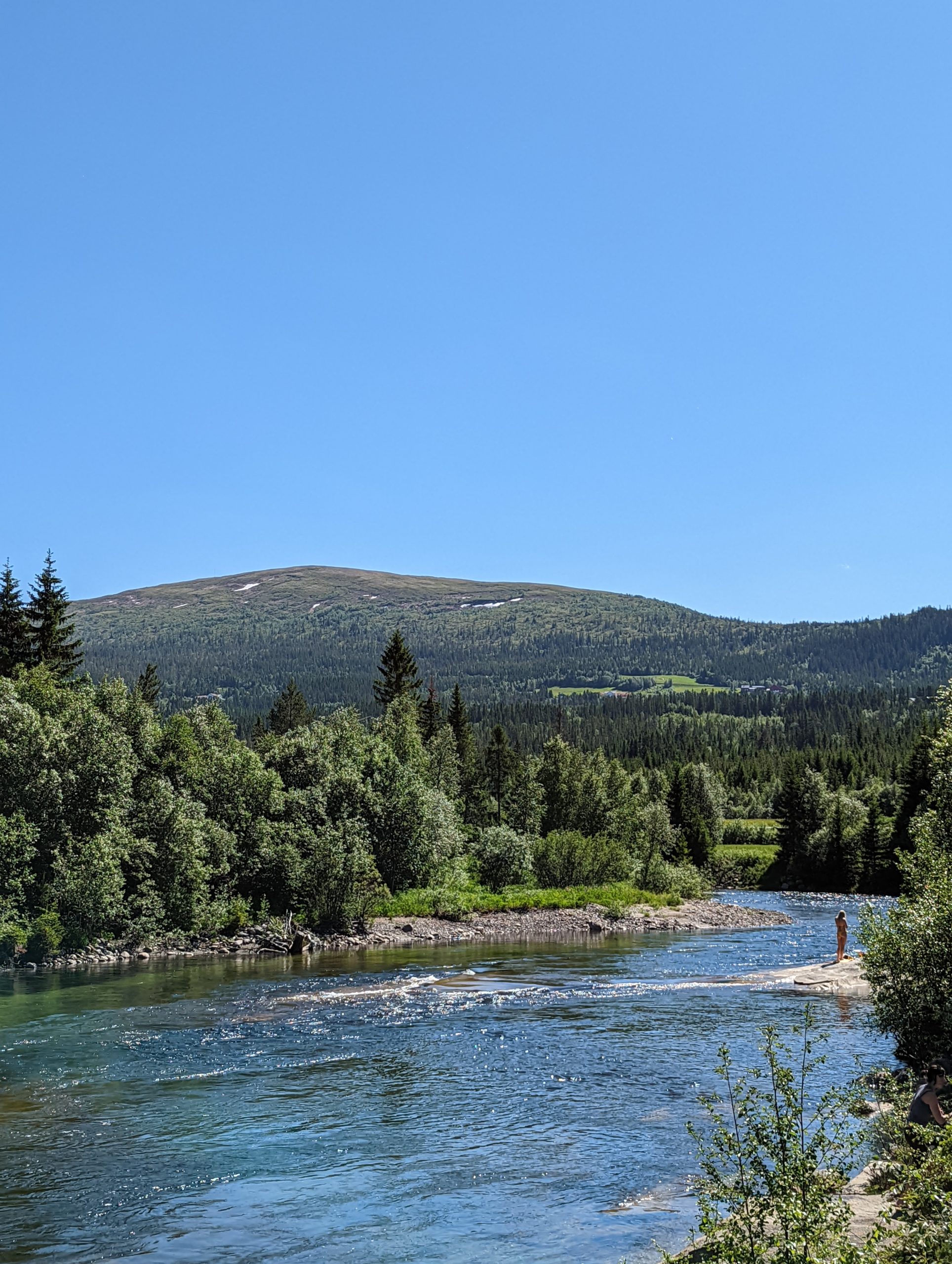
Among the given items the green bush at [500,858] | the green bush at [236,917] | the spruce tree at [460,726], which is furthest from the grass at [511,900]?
the spruce tree at [460,726]

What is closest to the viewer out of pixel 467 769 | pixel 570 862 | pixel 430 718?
pixel 570 862

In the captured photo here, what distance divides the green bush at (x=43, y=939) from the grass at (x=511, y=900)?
2351 cm

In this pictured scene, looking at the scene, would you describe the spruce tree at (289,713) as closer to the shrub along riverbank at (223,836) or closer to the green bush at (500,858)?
the shrub along riverbank at (223,836)

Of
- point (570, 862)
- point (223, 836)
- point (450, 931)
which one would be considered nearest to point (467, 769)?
point (570, 862)

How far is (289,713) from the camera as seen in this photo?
14200 centimetres

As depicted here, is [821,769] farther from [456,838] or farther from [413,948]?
[413,948]

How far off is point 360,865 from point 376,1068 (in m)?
35.0

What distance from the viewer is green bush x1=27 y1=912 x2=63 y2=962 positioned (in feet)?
173

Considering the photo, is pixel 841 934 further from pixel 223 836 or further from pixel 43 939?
pixel 43 939

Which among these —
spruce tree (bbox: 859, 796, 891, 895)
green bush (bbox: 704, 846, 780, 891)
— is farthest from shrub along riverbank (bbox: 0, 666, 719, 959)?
green bush (bbox: 704, 846, 780, 891)

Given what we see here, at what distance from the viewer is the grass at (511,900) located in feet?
240

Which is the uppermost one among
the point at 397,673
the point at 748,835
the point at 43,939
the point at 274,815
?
the point at 397,673

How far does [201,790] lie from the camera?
68.1 metres

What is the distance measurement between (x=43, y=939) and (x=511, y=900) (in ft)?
122
